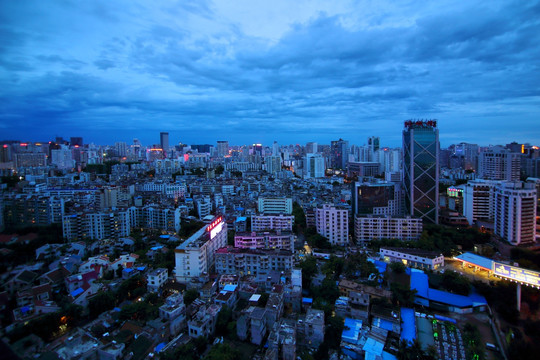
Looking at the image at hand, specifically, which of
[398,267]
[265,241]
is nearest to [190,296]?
[265,241]

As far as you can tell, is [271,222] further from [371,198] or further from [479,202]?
[479,202]

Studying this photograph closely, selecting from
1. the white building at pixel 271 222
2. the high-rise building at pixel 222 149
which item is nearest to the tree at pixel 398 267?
the white building at pixel 271 222

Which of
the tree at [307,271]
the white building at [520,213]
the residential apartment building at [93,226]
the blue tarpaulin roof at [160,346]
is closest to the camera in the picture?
the blue tarpaulin roof at [160,346]

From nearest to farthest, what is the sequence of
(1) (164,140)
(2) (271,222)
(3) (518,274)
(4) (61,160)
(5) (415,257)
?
(3) (518,274) < (5) (415,257) < (2) (271,222) < (4) (61,160) < (1) (164,140)

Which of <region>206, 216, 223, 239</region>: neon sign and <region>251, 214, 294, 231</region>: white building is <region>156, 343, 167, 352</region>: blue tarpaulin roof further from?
<region>251, 214, 294, 231</region>: white building

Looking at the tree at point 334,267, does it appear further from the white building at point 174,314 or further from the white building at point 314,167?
the white building at point 314,167

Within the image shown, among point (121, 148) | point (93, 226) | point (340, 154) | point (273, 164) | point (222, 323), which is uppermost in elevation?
point (121, 148)
